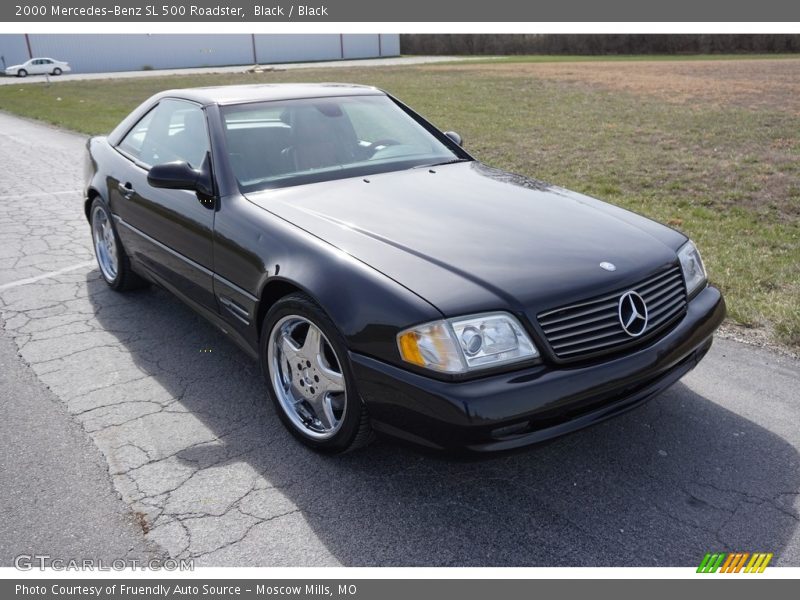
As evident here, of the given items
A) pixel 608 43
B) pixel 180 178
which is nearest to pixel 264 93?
pixel 180 178

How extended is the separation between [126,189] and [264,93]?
3.69 feet

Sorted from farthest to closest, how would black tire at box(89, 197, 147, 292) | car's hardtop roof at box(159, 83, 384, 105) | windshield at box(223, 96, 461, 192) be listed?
black tire at box(89, 197, 147, 292) → car's hardtop roof at box(159, 83, 384, 105) → windshield at box(223, 96, 461, 192)

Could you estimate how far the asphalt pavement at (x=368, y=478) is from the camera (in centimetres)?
249

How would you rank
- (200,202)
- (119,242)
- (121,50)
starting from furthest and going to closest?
(121,50) → (119,242) → (200,202)

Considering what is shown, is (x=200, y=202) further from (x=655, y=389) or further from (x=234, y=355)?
(x=655, y=389)

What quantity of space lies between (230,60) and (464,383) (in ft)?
186

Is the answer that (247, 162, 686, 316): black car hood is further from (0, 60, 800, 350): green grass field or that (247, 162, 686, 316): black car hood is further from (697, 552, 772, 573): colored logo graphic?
(0, 60, 800, 350): green grass field

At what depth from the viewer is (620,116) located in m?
14.1

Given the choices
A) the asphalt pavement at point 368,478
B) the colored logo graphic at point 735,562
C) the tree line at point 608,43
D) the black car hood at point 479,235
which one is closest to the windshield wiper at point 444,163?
the black car hood at point 479,235

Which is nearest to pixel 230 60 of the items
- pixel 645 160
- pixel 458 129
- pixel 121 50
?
pixel 121 50

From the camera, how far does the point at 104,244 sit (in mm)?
5160

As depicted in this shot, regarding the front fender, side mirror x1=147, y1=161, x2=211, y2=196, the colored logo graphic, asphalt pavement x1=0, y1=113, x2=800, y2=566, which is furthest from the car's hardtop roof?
the colored logo graphic

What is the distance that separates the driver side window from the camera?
388 centimetres

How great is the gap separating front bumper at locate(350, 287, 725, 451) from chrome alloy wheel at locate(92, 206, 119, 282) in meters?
3.09
